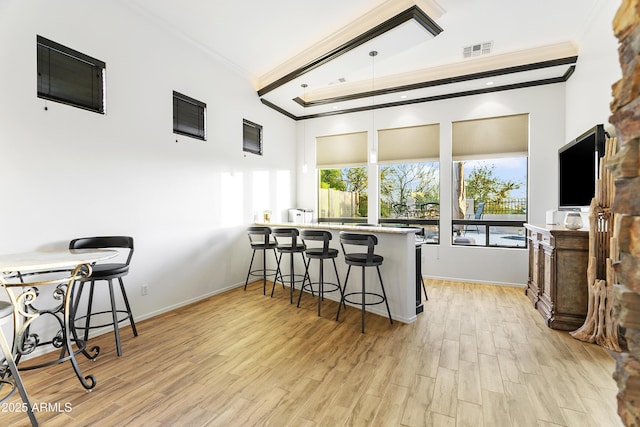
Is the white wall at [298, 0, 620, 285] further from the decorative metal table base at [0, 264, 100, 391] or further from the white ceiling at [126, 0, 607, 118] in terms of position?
the decorative metal table base at [0, 264, 100, 391]

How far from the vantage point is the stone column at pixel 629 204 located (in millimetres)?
831

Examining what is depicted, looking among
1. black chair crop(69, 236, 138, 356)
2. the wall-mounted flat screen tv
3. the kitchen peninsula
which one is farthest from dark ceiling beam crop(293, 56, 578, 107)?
black chair crop(69, 236, 138, 356)

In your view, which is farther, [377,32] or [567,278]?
[377,32]

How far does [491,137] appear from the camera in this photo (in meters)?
4.94

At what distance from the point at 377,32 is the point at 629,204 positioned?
10.7 feet

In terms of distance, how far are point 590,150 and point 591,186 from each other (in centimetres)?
39

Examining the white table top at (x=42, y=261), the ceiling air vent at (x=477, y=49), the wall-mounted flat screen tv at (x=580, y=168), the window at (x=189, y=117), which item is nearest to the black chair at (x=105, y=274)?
the white table top at (x=42, y=261)

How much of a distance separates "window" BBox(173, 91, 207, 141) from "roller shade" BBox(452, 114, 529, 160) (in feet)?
13.3

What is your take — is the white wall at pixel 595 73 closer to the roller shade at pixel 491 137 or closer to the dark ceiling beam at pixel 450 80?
the dark ceiling beam at pixel 450 80

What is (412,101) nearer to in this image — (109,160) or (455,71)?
(455,71)

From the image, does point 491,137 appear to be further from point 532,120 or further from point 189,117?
point 189,117

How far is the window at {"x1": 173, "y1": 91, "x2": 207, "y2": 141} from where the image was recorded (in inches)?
→ 149

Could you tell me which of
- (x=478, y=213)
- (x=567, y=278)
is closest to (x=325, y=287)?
(x=567, y=278)

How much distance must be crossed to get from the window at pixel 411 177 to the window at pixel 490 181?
0.33m
